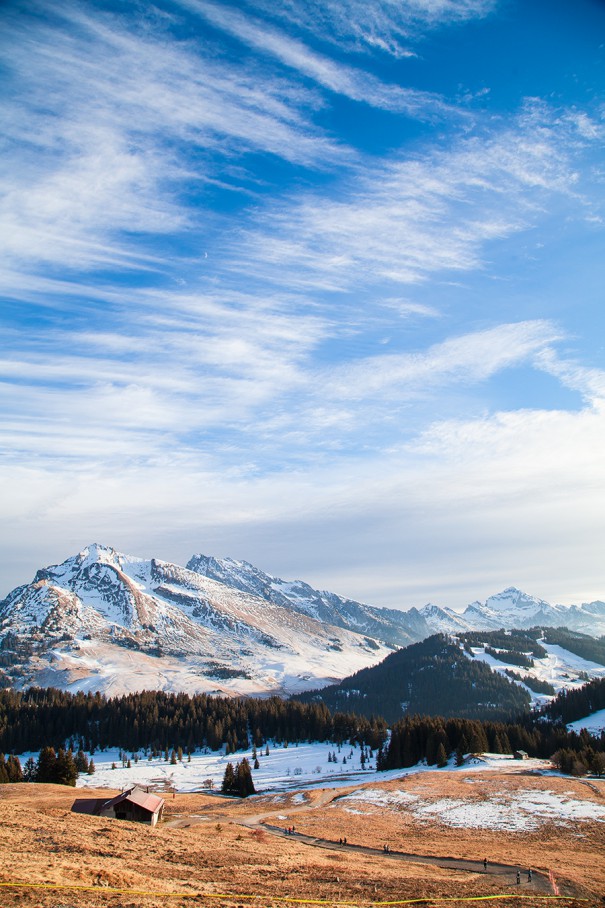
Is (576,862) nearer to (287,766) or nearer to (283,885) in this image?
(283,885)

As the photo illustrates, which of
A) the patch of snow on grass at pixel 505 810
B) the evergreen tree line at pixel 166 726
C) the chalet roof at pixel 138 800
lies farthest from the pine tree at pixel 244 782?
the evergreen tree line at pixel 166 726

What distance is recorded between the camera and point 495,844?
167 ft

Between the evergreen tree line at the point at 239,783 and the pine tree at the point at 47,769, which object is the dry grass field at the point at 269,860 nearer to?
the pine tree at the point at 47,769

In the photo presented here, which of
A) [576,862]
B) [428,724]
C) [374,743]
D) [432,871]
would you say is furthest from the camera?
[374,743]

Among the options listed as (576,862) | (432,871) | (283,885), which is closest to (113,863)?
(283,885)

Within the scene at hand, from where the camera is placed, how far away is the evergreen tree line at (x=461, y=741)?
125m

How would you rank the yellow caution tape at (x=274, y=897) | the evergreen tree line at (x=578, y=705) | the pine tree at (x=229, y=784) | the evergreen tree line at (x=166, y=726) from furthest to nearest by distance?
the evergreen tree line at (x=578, y=705) → the evergreen tree line at (x=166, y=726) → the pine tree at (x=229, y=784) → the yellow caution tape at (x=274, y=897)

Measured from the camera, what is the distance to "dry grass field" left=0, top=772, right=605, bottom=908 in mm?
26406

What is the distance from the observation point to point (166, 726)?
18388 centimetres

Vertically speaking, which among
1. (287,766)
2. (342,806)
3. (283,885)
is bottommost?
(287,766)

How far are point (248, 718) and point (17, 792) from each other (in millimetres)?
117712

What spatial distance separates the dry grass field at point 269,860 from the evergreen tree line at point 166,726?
382ft

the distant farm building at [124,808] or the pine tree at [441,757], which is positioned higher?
the distant farm building at [124,808]

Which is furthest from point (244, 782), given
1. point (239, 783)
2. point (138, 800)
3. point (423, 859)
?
point (423, 859)
